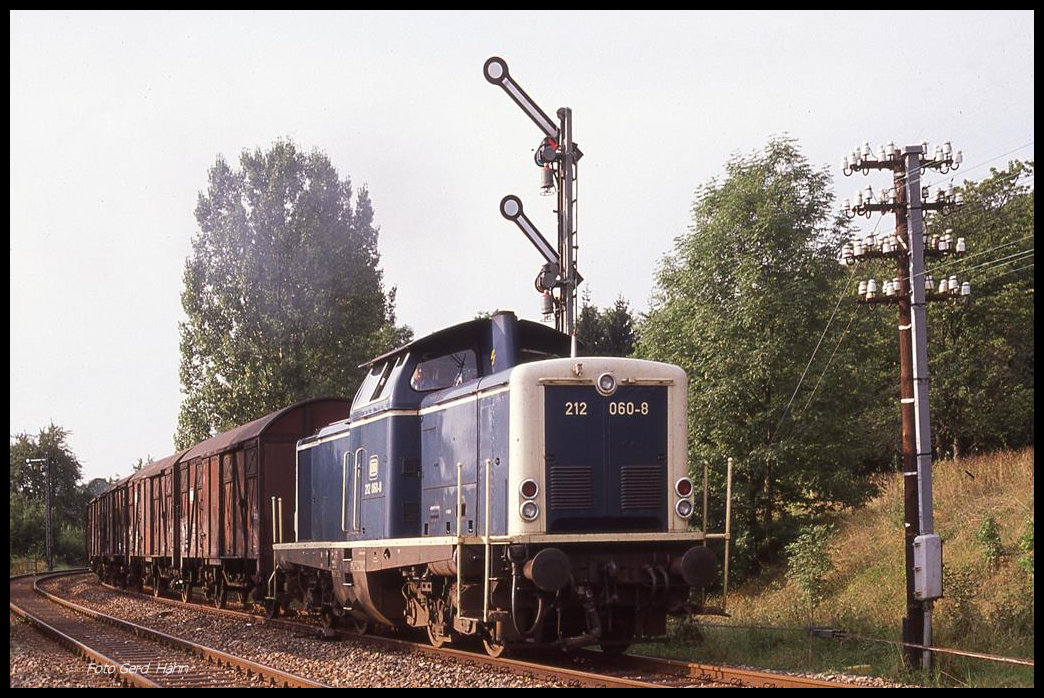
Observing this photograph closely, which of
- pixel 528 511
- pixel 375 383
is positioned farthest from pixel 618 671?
pixel 375 383

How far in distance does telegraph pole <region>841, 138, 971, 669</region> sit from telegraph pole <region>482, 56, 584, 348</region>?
12.9ft

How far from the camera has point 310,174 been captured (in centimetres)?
4059

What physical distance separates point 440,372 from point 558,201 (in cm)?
421

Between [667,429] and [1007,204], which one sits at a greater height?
[1007,204]

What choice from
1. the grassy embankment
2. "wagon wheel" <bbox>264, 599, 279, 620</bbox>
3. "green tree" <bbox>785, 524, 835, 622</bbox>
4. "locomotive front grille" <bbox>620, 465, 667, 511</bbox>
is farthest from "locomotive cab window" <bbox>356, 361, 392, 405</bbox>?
"green tree" <bbox>785, 524, 835, 622</bbox>

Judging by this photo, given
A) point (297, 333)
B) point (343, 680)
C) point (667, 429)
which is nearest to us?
point (343, 680)

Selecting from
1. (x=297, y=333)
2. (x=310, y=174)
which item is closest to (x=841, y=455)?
(x=297, y=333)

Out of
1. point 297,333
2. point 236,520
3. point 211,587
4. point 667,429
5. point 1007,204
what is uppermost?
point 1007,204

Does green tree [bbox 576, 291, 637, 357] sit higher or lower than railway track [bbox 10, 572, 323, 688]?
higher

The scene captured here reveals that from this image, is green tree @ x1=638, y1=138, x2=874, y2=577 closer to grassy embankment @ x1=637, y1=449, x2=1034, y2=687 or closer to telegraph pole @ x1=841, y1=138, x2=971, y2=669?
grassy embankment @ x1=637, y1=449, x2=1034, y2=687

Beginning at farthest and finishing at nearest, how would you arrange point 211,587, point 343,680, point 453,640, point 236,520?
point 211,587, point 236,520, point 453,640, point 343,680

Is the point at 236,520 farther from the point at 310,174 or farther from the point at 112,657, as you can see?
the point at 310,174

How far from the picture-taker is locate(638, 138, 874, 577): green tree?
2364cm

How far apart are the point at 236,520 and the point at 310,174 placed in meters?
22.7
